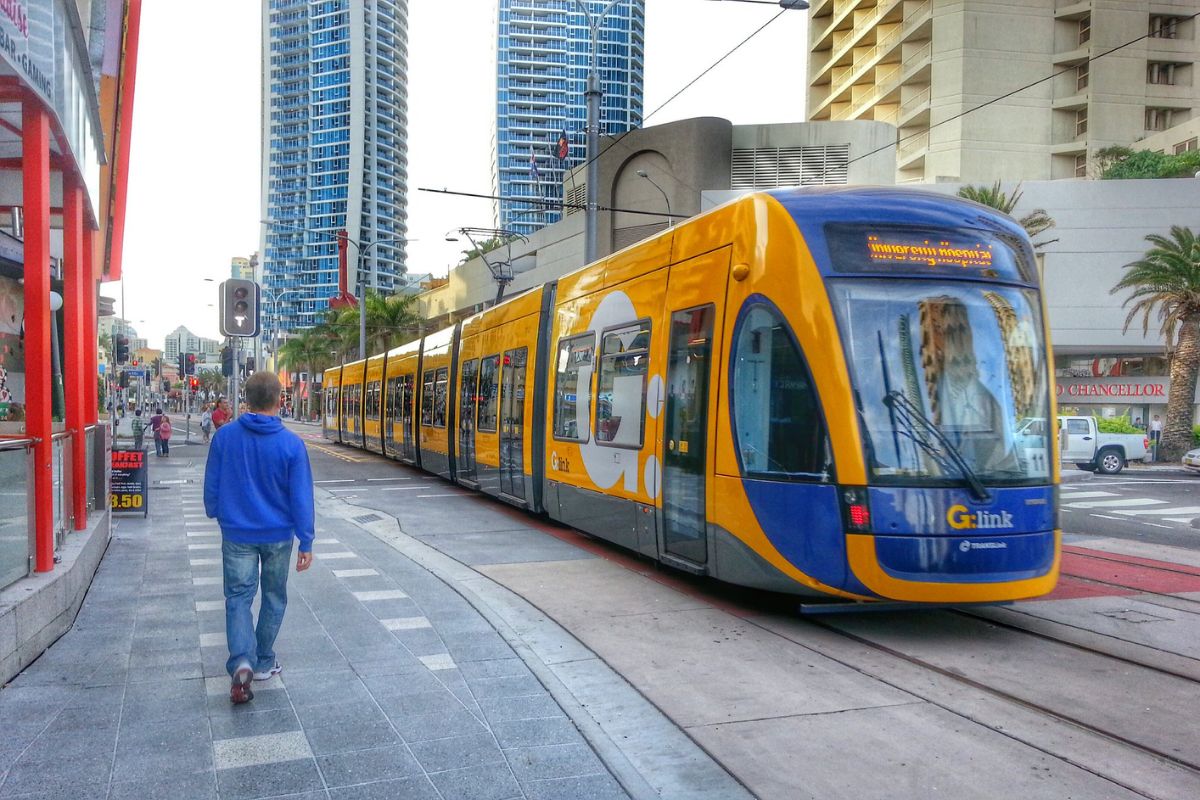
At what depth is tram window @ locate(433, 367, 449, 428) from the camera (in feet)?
59.5

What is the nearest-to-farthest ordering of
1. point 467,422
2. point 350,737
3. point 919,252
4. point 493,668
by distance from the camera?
point 350,737, point 493,668, point 919,252, point 467,422

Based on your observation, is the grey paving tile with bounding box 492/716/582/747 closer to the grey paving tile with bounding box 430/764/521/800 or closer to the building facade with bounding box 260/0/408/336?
the grey paving tile with bounding box 430/764/521/800

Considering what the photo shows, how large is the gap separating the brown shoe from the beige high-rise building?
5051cm

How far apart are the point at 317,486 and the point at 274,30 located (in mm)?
168202

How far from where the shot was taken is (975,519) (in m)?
6.38

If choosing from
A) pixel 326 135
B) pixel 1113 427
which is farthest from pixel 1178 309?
pixel 326 135

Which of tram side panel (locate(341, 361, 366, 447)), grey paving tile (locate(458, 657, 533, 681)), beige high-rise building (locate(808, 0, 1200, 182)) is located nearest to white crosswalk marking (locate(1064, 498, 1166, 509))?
grey paving tile (locate(458, 657, 533, 681))

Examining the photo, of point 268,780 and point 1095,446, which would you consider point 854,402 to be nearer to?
point 268,780

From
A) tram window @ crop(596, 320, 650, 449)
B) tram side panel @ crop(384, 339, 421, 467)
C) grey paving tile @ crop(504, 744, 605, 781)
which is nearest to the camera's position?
grey paving tile @ crop(504, 744, 605, 781)

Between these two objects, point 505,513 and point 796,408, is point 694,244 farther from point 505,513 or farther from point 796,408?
point 505,513

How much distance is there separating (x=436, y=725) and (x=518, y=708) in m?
0.47

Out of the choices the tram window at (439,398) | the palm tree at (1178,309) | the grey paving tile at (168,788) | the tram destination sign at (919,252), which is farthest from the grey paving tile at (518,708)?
the palm tree at (1178,309)

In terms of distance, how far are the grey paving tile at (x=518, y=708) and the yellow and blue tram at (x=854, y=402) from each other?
235cm

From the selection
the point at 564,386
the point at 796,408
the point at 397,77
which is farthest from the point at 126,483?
the point at 397,77
